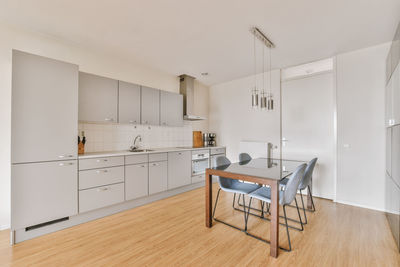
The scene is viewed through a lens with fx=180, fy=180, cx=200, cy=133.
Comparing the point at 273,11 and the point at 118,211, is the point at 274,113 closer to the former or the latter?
the point at 273,11

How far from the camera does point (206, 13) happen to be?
2086mm

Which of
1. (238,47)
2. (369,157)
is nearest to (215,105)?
(238,47)

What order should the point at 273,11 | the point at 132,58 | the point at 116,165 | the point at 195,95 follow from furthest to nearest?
the point at 195,95
the point at 132,58
the point at 116,165
the point at 273,11

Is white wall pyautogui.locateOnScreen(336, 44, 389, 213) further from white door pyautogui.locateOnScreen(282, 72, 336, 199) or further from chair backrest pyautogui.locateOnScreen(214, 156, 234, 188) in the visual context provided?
chair backrest pyautogui.locateOnScreen(214, 156, 234, 188)

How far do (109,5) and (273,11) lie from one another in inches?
71.7

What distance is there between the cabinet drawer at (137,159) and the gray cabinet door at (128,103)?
637 millimetres

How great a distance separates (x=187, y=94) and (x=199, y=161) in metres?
1.60

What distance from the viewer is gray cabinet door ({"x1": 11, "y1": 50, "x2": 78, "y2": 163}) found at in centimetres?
198

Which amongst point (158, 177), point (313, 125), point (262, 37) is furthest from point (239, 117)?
point (158, 177)

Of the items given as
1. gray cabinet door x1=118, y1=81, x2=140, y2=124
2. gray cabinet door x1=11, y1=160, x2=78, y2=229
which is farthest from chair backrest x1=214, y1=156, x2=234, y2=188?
gray cabinet door x1=11, y1=160, x2=78, y2=229

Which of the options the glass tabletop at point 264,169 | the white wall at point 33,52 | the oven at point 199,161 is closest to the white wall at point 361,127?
the glass tabletop at point 264,169

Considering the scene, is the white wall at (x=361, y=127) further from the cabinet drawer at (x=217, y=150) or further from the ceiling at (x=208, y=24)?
the cabinet drawer at (x=217, y=150)

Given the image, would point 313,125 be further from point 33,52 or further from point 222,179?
point 33,52

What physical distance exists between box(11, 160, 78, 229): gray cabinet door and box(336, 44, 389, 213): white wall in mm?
4094
